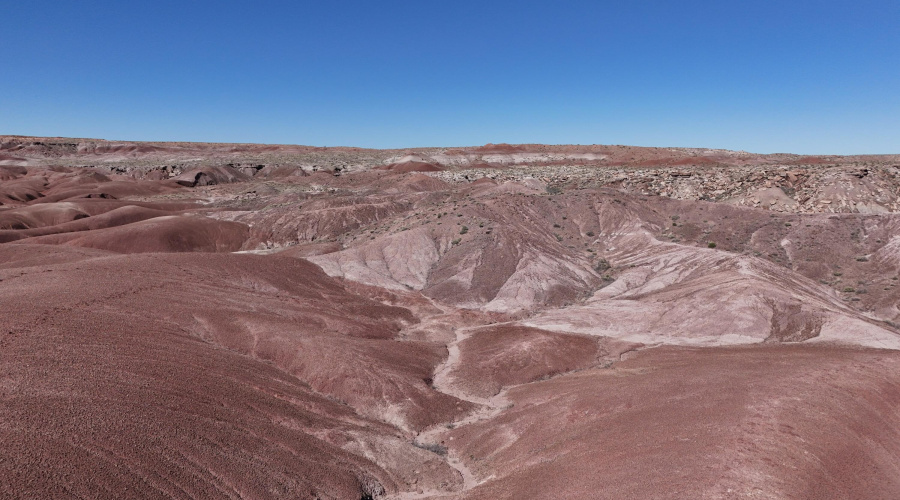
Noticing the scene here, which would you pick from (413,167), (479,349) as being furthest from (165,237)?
(413,167)

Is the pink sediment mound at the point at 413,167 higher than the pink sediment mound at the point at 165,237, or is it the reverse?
the pink sediment mound at the point at 413,167

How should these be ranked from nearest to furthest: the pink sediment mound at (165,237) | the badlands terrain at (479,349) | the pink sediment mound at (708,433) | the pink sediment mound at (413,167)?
the pink sediment mound at (708,433)
the badlands terrain at (479,349)
the pink sediment mound at (165,237)
the pink sediment mound at (413,167)

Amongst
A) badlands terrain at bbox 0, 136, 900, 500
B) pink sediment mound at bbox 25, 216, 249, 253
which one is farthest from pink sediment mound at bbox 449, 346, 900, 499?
pink sediment mound at bbox 25, 216, 249, 253

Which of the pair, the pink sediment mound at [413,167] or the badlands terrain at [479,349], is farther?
the pink sediment mound at [413,167]

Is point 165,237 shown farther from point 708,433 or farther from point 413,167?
point 413,167

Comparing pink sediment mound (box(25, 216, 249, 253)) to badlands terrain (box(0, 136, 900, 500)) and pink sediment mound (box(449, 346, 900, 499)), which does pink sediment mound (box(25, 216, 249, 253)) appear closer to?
badlands terrain (box(0, 136, 900, 500))

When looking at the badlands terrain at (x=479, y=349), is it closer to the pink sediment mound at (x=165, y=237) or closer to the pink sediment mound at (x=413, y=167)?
the pink sediment mound at (x=165, y=237)

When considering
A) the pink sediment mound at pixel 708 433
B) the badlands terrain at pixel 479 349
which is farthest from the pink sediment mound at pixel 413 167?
the pink sediment mound at pixel 708 433

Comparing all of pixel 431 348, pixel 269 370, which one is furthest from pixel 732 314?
pixel 269 370

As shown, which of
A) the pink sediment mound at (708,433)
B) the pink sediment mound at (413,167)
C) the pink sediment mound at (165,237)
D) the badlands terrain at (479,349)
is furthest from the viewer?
the pink sediment mound at (413,167)
